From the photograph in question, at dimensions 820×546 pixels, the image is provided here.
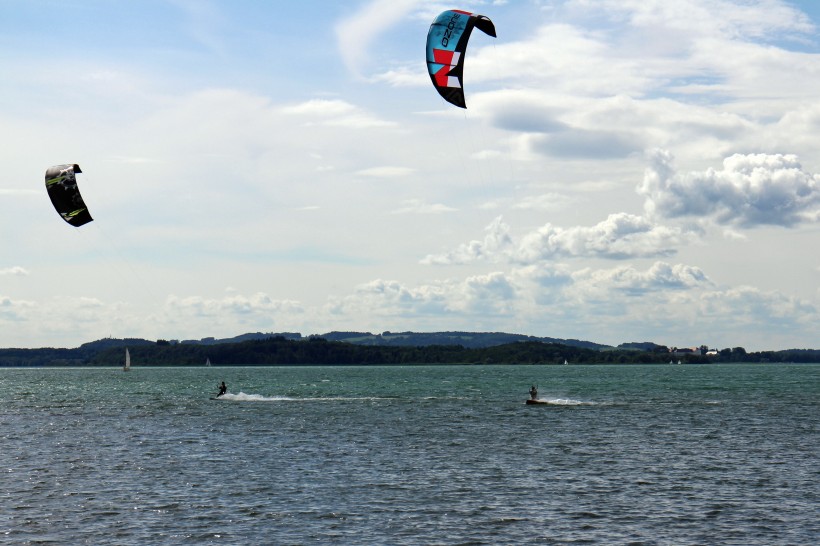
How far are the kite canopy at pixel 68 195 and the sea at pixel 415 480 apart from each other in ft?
42.4

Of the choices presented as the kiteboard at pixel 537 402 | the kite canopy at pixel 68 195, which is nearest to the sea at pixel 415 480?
the kite canopy at pixel 68 195

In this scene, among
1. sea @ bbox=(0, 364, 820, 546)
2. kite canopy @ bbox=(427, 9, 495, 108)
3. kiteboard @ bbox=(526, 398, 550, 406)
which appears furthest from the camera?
kiteboard @ bbox=(526, 398, 550, 406)

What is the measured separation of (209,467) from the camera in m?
47.8

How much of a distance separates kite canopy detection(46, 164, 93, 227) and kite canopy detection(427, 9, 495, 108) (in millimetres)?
19692

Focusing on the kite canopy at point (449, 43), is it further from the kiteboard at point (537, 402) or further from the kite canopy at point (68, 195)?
the kiteboard at point (537, 402)

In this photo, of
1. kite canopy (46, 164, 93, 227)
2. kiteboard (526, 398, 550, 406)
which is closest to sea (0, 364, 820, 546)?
kite canopy (46, 164, 93, 227)

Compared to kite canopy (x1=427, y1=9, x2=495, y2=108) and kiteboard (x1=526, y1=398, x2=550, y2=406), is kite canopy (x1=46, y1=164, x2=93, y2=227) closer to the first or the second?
kite canopy (x1=427, y1=9, x2=495, y2=108)

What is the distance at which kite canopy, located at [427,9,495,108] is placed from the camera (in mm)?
48125

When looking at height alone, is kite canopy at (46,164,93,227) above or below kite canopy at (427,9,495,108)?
below

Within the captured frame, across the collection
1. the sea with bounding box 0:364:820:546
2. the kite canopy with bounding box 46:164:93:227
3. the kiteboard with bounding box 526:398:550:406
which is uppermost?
the kite canopy with bounding box 46:164:93:227

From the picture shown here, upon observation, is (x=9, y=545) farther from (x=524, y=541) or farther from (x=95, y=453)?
(x=95, y=453)

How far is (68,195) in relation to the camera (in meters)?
52.5

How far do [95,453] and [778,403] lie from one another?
71.4m

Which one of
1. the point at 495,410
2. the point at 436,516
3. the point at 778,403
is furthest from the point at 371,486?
the point at 778,403
